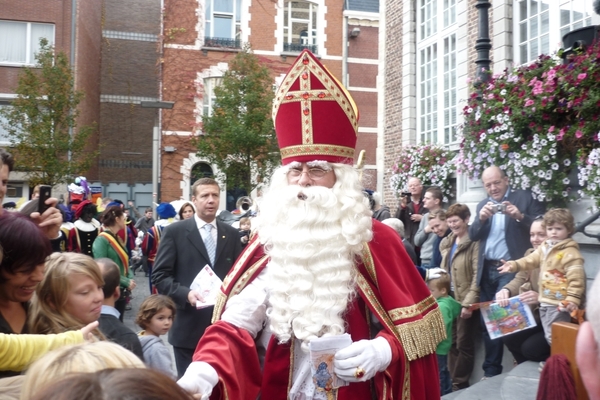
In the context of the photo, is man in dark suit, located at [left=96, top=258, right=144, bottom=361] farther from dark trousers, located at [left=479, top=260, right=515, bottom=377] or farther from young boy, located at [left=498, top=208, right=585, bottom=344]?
dark trousers, located at [left=479, top=260, right=515, bottom=377]

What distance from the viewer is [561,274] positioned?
475 cm

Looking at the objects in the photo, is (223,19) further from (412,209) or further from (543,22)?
(412,209)

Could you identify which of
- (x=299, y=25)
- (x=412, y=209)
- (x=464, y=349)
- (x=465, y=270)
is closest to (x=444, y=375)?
(x=464, y=349)

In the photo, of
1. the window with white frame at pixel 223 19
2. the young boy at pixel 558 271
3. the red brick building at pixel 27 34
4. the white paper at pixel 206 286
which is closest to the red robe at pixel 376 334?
the white paper at pixel 206 286

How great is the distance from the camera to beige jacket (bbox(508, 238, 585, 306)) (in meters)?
4.64

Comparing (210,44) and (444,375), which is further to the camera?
(210,44)

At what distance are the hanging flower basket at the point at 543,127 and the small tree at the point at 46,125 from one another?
45.4 ft

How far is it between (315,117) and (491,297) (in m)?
3.53

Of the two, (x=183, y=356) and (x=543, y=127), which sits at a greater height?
(x=543, y=127)

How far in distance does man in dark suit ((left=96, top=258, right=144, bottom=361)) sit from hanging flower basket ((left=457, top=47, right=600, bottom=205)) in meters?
4.24

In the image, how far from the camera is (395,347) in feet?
8.79

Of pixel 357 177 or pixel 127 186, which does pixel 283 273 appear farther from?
pixel 127 186

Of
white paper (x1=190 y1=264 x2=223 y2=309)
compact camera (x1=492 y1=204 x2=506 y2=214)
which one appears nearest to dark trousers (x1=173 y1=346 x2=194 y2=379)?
white paper (x1=190 y1=264 x2=223 y2=309)

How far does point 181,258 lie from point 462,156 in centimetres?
417
